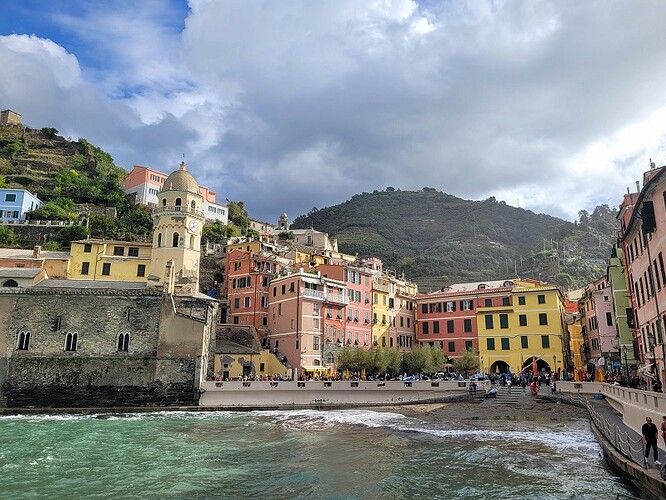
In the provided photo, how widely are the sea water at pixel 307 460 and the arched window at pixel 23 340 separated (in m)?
9.44

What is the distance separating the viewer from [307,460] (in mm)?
19156

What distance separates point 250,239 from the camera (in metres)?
69.2

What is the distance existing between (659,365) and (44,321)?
130ft

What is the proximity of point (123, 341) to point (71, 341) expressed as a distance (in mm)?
3779

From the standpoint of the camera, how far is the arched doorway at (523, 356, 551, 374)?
51.7 m

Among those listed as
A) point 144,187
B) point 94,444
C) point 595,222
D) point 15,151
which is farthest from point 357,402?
point 595,222

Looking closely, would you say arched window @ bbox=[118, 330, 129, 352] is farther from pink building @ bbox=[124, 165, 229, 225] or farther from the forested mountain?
the forested mountain

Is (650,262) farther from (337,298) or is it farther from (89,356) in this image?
(89,356)

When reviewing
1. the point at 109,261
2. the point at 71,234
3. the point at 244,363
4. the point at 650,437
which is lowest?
the point at 650,437

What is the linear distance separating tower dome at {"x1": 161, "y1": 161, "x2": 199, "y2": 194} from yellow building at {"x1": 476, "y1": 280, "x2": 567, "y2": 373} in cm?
3352

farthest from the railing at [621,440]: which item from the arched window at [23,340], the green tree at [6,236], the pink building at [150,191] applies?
the pink building at [150,191]

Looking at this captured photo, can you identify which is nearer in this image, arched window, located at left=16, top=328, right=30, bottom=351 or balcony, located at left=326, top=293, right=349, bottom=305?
arched window, located at left=16, top=328, right=30, bottom=351

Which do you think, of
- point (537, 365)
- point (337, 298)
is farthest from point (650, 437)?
point (537, 365)

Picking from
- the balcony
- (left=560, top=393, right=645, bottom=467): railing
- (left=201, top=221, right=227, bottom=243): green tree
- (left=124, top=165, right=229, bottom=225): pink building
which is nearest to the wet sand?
(left=560, top=393, right=645, bottom=467): railing
